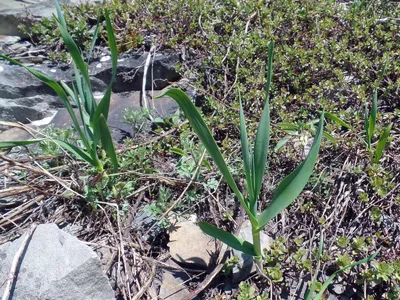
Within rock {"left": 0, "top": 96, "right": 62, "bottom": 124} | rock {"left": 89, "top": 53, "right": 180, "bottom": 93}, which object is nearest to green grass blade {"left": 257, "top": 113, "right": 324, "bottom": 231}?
rock {"left": 89, "top": 53, "right": 180, "bottom": 93}

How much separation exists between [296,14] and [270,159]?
1551 millimetres

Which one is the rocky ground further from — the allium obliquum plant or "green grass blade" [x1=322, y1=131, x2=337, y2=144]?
the allium obliquum plant

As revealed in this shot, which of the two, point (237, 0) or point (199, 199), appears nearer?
point (199, 199)

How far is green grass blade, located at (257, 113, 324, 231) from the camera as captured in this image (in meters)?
1.38

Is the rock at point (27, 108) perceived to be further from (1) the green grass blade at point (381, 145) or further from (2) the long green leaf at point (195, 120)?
(1) the green grass blade at point (381, 145)

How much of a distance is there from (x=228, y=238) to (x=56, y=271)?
0.64 metres

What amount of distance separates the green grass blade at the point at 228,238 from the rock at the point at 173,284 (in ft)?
0.98

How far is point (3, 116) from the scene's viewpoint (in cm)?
291

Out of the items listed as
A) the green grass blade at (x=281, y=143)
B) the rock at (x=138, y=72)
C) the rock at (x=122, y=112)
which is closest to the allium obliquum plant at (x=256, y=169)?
the green grass blade at (x=281, y=143)

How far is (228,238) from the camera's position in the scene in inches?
65.5

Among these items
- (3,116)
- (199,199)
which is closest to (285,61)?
Answer: (199,199)

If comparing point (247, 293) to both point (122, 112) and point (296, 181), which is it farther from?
point (122, 112)

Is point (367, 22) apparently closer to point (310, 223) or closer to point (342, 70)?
point (342, 70)

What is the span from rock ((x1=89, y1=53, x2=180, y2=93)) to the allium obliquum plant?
5.39 feet
